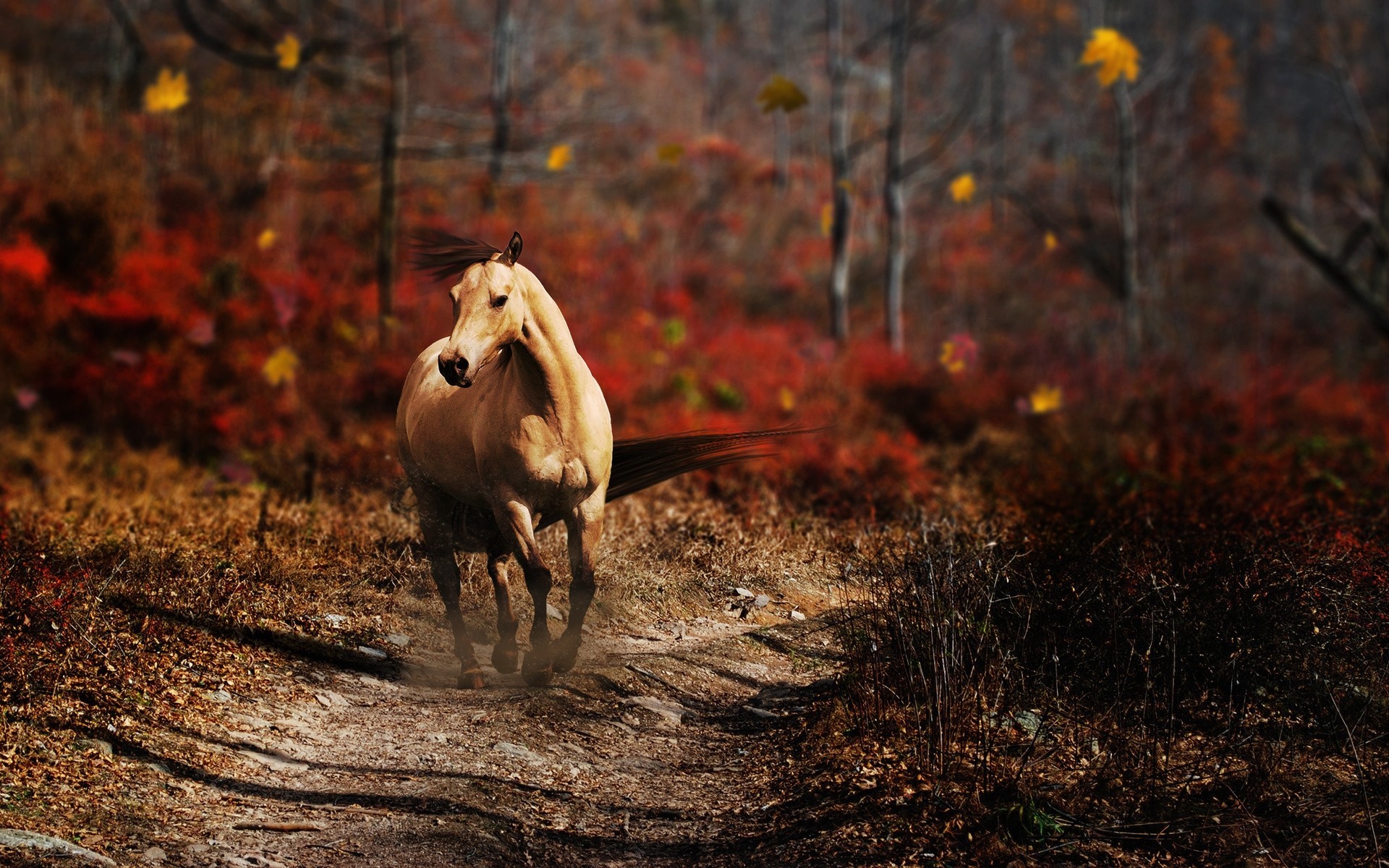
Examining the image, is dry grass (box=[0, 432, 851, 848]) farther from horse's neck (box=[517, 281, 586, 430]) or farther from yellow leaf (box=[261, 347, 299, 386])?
yellow leaf (box=[261, 347, 299, 386])

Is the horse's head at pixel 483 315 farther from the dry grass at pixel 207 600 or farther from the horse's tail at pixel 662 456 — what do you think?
the dry grass at pixel 207 600

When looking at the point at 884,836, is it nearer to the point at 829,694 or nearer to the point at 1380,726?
the point at 829,694

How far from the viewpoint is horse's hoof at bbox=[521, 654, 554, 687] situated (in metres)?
5.59

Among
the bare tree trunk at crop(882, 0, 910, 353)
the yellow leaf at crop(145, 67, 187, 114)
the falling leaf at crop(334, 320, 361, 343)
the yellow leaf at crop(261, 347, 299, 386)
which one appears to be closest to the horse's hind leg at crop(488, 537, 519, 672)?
the yellow leaf at crop(261, 347, 299, 386)

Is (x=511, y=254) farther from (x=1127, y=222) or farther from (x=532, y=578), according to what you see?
(x=1127, y=222)

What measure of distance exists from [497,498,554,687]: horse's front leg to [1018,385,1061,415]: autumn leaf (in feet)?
40.3

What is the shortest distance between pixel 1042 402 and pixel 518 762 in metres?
13.5

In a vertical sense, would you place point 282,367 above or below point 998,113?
below

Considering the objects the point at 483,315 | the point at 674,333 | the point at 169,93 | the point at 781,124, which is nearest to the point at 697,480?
the point at 483,315

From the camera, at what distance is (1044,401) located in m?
16.7

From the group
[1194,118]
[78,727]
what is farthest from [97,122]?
[1194,118]

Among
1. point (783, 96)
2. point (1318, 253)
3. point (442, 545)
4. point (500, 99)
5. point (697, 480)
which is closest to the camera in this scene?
point (1318, 253)

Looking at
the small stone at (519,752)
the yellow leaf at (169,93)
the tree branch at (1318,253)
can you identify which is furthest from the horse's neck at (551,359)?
the yellow leaf at (169,93)

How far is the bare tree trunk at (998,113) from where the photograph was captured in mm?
33375
